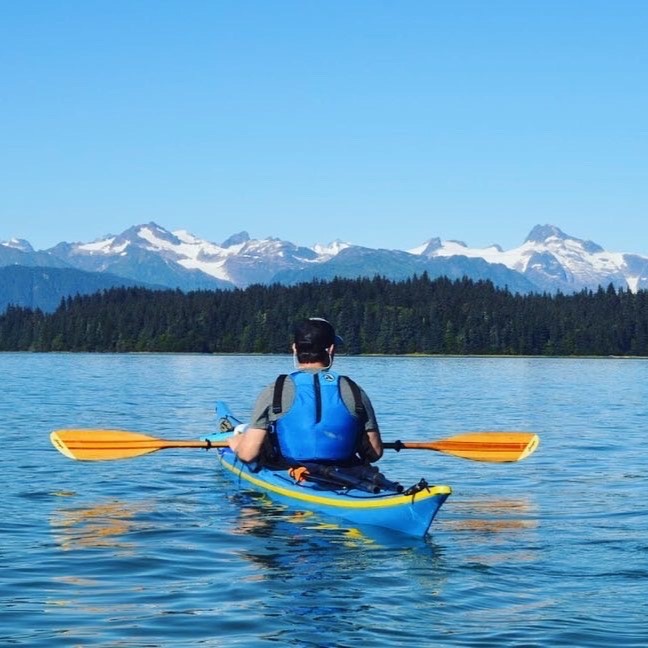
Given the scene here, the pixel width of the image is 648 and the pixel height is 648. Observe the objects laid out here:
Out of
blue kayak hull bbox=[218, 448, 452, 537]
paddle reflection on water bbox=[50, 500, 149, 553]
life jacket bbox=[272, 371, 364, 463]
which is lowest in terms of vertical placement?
paddle reflection on water bbox=[50, 500, 149, 553]

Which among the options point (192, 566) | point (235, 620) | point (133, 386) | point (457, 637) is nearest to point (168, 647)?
point (235, 620)

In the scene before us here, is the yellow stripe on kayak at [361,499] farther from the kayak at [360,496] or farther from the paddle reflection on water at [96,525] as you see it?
the paddle reflection on water at [96,525]

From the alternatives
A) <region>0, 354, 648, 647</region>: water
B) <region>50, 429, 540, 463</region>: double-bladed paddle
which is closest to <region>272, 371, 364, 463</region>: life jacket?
<region>0, 354, 648, 647</region>: water

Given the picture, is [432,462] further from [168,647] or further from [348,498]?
[168,647]

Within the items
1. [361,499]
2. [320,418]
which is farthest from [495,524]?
[320,418]

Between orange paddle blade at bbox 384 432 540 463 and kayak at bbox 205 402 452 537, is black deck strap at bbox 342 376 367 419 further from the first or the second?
orange paddle blade at bbox 384 432 540 463

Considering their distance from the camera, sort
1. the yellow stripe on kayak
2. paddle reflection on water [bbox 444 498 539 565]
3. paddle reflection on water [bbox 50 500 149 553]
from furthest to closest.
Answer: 1. paddle reflection on water [bbox 50 500 149 553]
2. paddle reflection on water [bbox 444 498 539 565]
3. the yellow stripe on kayak

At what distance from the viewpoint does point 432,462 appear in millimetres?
25594

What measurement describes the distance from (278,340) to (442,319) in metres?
28.8

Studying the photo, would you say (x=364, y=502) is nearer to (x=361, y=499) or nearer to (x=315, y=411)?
(x=361, y=499)

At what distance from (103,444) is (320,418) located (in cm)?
496

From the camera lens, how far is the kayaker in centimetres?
1484

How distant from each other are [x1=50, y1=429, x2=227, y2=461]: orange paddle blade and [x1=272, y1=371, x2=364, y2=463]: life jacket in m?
3.22

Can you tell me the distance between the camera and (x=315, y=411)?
585 inches
